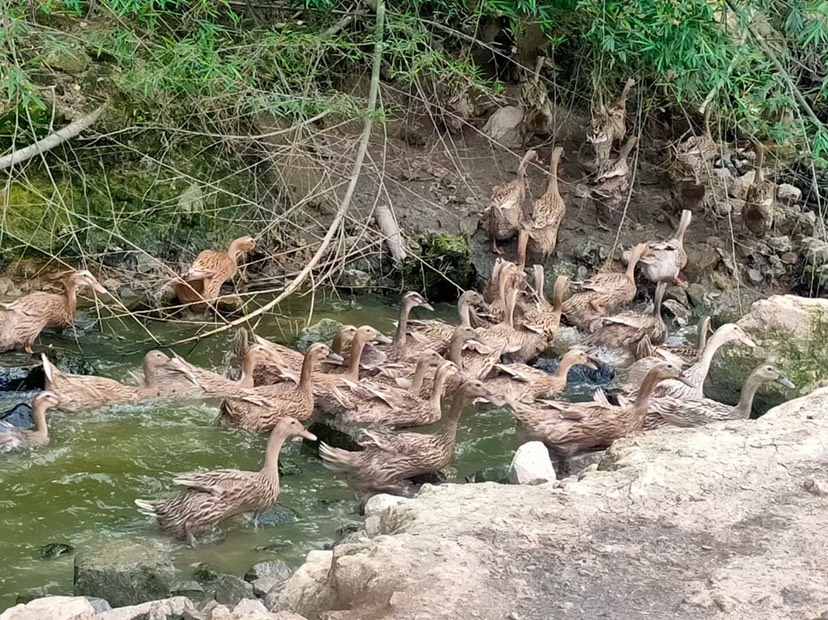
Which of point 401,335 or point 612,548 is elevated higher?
point 612,548

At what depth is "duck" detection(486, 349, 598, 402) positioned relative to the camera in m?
8.27

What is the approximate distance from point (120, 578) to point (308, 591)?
4.18 ft

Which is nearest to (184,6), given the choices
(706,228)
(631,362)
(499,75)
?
(499,75)

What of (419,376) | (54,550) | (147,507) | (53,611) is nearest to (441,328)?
(419,376)

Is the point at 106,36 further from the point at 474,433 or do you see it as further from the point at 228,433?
the point at 474,433

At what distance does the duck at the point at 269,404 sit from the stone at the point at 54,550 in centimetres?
182

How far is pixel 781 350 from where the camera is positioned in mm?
8242

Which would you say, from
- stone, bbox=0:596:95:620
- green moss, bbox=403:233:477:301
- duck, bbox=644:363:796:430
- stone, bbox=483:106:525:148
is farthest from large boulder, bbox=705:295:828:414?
stone, bbox=0:596:95:620

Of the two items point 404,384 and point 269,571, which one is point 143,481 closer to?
point 269,571

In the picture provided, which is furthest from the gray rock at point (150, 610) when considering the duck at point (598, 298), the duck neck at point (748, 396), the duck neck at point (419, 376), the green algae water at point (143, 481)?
the duck at point (598, 298)

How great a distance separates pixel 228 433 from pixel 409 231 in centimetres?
439

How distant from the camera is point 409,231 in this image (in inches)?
448

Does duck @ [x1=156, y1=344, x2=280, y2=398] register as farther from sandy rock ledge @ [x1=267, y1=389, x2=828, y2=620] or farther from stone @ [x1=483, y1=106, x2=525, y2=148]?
stone @ [x1=483, y1=106, x2=525, y2=148]

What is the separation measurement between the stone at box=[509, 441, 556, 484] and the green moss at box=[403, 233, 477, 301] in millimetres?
4161
